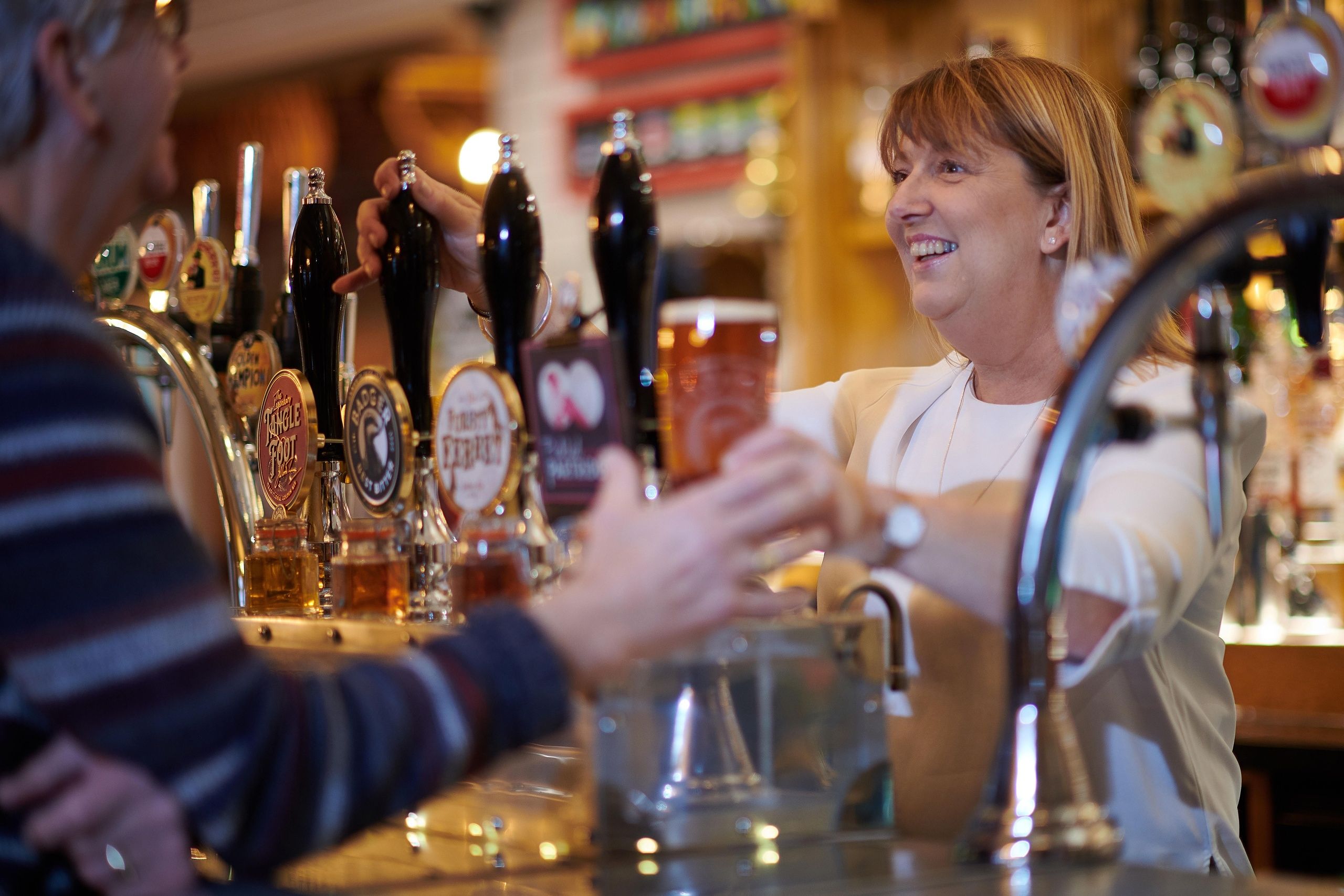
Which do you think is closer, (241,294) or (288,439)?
(288,439)

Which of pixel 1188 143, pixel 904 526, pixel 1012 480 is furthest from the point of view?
pixel 1188 143

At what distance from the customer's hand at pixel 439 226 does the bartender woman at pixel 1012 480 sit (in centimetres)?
39

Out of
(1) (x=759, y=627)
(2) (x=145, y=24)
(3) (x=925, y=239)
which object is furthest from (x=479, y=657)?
(3) (x=925, y=239)

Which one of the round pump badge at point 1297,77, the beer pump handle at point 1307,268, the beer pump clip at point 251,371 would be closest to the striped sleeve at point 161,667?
the beer pump handle at point 1307,268

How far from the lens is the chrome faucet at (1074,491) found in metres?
0.87

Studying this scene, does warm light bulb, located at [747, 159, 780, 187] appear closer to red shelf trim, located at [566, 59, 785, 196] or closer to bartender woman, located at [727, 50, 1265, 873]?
red shelf trim, located at [566, 59, 785, 196]

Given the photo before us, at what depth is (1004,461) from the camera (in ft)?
4.91

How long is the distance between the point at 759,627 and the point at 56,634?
47 centimetres

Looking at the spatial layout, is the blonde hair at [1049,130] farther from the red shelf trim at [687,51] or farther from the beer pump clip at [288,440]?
the red shelf trim at [687,51]

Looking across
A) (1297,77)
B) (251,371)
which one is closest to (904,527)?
(251,371)

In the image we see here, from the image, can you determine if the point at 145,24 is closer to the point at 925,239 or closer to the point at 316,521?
the point at 316,521

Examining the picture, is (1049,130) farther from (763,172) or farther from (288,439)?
(763,172)

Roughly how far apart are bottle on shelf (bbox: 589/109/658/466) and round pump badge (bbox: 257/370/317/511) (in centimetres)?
36

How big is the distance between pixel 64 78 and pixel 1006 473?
1.02 metres
